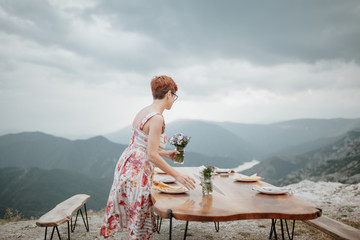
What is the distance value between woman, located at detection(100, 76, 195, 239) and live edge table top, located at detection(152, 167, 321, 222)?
185 mm

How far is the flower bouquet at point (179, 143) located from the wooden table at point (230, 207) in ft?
1.50

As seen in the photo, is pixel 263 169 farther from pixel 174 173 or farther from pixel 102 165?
pixel 174 173

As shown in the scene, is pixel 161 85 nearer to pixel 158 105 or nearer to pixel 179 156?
pixel 158 105

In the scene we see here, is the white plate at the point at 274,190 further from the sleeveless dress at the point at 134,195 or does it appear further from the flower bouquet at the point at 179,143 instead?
the sleeveless dress at the point at 134,195

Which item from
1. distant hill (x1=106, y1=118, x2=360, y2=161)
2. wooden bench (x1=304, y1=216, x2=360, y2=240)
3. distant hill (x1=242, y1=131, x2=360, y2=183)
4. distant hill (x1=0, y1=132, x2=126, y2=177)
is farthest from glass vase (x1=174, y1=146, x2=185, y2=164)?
distant hill (x1=106, y1=118, x2=360, y2=161)

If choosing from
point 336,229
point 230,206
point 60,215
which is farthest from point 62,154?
point 230,206

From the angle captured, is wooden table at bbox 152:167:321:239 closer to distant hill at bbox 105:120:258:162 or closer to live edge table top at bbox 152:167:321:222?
live edge table top at bbox 152:167:321:222

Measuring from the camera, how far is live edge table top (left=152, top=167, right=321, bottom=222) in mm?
1958

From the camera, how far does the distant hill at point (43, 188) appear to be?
55281mm

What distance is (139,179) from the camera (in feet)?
7.97

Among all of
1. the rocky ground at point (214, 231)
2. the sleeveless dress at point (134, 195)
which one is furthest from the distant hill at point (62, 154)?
the sleeveless dress at point (134, 195)

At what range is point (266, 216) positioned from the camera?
2.04m

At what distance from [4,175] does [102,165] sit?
41.4 metres

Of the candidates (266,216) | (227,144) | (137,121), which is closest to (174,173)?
(137,121)
